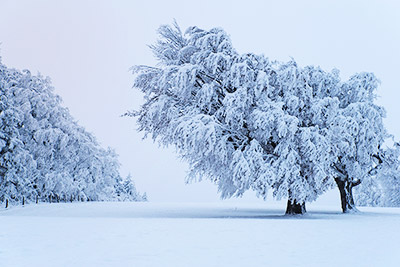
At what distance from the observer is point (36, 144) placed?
27.9m

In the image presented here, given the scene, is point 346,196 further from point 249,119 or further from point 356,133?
point 249,119

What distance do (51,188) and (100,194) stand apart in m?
9.74

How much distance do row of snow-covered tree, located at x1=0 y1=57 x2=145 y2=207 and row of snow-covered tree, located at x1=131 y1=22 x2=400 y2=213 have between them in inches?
353

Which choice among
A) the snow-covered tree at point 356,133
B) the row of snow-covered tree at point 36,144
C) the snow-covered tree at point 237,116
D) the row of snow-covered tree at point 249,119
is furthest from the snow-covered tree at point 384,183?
the row of snow-covered tree at point 36,144

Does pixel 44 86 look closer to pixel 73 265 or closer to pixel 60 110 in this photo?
pixel 60 110

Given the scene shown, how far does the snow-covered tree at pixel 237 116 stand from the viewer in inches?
675

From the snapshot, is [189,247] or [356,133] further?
[356,133]

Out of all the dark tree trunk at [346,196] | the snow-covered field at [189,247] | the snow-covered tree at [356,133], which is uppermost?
the snow-covered tree at [356,133]

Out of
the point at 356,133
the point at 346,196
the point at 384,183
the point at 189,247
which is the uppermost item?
the point at 356,133

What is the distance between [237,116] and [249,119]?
55 cm

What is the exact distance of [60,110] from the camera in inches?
1166

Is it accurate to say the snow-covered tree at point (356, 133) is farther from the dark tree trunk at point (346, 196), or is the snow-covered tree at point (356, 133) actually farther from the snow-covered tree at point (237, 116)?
the snow-covered tree at point (237, 116)

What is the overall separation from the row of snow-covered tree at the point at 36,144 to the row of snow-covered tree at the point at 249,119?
29.4ft

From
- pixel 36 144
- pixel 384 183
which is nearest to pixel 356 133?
pixel 36 144
